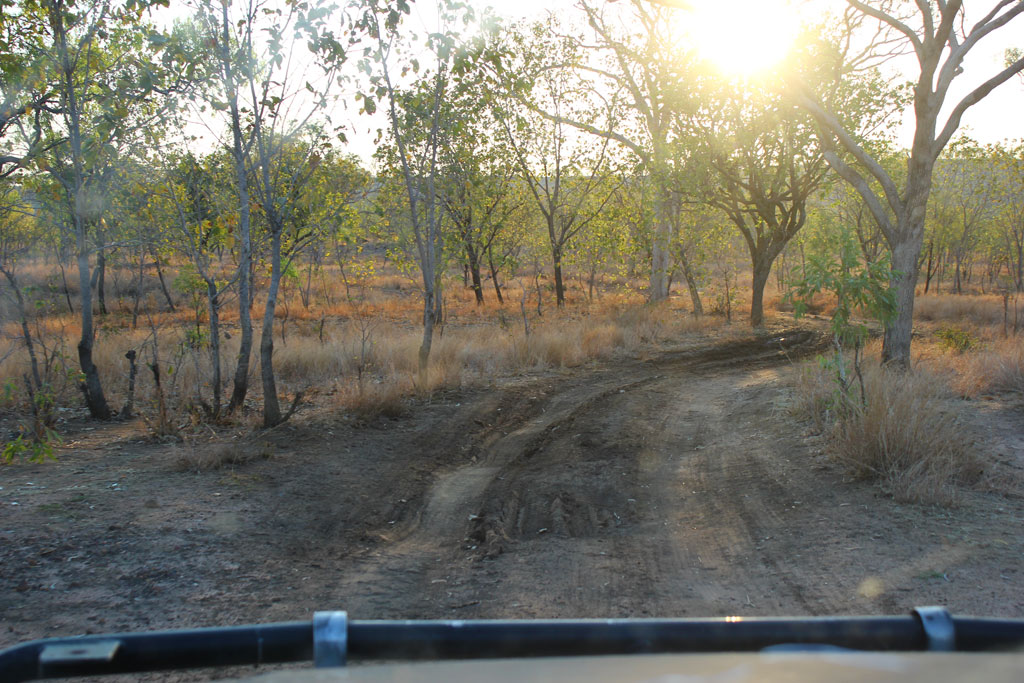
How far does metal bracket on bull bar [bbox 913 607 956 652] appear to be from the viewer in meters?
1.61

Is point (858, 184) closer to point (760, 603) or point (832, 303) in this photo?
point (760, 603)

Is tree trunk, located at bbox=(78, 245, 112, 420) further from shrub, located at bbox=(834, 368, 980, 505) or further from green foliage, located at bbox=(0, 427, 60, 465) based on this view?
shrub, located at bbox=(834, 368, 980, 505)

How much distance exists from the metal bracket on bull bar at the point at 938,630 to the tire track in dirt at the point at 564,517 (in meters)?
2.58

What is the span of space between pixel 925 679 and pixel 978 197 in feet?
112

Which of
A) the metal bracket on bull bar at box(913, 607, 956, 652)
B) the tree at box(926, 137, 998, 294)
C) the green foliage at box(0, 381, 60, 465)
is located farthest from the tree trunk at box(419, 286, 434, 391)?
the tree at box(926, 137, 998, 294)

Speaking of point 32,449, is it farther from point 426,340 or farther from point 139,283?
point 139,283

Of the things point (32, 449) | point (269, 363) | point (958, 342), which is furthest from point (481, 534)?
point (958, 342)

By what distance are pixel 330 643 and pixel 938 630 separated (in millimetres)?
1396

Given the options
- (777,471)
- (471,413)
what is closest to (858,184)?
(777,471)

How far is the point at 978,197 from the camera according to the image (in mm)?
28969

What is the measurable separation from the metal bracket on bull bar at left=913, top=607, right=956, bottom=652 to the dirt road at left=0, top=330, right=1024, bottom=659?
8.09ft

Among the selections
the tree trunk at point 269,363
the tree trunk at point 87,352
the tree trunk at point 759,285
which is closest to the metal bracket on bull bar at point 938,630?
the tree trunk at point 269,363

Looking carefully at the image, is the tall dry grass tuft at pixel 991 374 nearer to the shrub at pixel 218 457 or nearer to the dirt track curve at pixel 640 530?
the dirt track curve at pixel 640 530

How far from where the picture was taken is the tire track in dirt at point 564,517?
439cm
